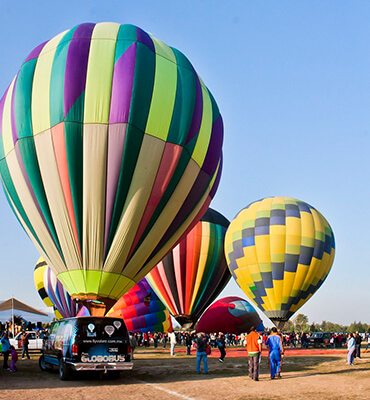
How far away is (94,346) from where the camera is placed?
12172 millimetres

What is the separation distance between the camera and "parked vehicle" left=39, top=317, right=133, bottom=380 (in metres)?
12.1

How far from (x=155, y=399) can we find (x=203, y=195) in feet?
33.6

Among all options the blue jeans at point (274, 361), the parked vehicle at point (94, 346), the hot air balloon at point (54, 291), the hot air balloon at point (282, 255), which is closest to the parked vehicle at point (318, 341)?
the hot air balloon at point (282, 255)

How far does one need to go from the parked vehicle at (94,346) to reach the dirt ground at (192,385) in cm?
40

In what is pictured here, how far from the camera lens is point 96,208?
16.1 meters

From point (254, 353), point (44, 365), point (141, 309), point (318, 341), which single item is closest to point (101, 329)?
point (254, 353)

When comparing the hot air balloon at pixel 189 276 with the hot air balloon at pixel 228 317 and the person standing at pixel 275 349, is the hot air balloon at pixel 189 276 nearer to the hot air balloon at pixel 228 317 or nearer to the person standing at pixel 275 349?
the hot air balloon at pixel 228 317

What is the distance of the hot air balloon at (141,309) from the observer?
113 ft

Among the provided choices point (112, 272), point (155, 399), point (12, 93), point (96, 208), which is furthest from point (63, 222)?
point (155, 399)

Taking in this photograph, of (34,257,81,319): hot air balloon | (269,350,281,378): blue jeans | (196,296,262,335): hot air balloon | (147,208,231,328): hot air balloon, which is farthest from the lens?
(196,296,262,335): hot air balloon

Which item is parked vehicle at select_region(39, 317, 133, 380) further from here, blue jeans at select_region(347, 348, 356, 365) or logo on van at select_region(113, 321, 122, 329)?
blue jeans at select_region(347, 348, 356, 365)

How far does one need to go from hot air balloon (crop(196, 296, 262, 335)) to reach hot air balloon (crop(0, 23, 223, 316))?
19926 millimetres

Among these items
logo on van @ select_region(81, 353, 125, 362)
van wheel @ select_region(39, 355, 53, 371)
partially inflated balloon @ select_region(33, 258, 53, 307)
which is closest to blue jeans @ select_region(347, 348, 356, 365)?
logo on van @ select_region(81, 353, 125, 362)

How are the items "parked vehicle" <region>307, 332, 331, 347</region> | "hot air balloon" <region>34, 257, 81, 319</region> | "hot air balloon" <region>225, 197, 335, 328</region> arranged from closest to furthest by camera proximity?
"hot air balloon" <region>225, 197, 335, 328</region> → "hot air balloon" <region>34, 257, 81, 319</region> → "parked vehicle" <region>307, 332, 331, 347</region>
